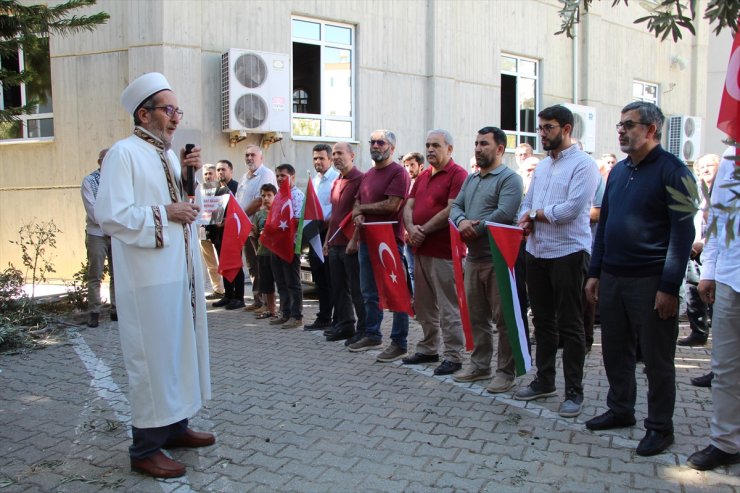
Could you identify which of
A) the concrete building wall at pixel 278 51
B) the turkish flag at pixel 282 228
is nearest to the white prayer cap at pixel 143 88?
the turkish flag at pixel 282 228

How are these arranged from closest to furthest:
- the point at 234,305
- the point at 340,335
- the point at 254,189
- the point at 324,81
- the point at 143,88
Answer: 1. the point at 143,88
2. the point at 340,335
3. the point at 254,189
4. the point at 234,305
5. the point at 324,81

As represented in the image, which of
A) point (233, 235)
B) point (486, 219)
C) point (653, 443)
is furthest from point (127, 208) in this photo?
point (233, 235)

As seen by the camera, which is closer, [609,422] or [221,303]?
[609,422]

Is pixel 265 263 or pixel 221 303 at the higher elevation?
pixel 265 263

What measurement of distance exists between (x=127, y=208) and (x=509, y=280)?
289 centimetres

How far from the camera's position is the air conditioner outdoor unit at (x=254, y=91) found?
37.3ft

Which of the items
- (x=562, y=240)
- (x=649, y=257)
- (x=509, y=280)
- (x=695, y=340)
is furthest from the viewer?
(x=695, y=340)

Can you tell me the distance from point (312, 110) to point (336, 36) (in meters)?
1.63

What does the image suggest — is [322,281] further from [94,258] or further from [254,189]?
[94,258]

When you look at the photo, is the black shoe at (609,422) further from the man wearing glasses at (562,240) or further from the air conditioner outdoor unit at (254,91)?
the air conditioner outdoor unit at (254,91)

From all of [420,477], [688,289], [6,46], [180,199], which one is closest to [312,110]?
[6,46]

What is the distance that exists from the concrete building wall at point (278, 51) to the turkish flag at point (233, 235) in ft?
11.6

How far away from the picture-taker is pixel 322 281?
26.2 ft

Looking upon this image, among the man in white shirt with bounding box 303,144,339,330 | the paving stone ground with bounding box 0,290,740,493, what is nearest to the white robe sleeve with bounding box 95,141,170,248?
the paving stone ground with bounding box 0,290,740,493
